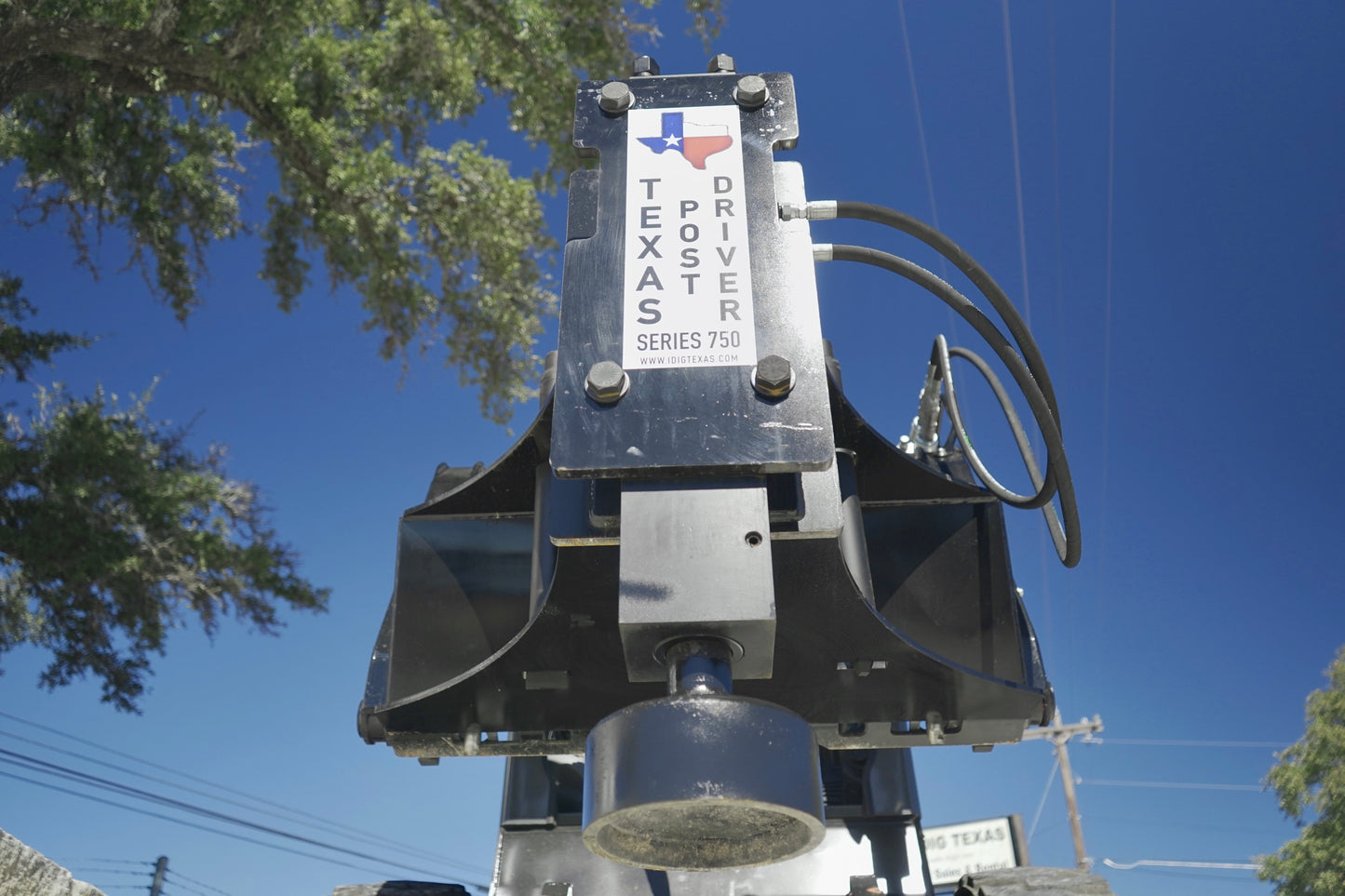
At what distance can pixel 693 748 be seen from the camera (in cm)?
116

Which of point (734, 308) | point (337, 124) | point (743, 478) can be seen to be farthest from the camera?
point (337, 124)

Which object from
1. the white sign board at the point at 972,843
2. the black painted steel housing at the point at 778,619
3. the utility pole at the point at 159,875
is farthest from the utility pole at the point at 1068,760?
the black painted steel housing at the point at 778,619

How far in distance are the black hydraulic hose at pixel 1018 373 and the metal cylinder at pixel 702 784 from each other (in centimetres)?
72

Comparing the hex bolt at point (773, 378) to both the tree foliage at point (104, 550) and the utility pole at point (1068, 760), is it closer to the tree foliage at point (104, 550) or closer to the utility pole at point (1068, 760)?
the tree foliage at point (104, 550)

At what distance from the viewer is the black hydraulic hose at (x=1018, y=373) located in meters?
1.67

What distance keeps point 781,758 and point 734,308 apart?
0.62m

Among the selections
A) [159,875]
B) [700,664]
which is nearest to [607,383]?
[700,664]

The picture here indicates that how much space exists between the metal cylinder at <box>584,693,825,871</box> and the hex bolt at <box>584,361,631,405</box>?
0.40 meters

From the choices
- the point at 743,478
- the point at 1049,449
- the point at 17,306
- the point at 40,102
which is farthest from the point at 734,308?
Answer: the point at 17,306

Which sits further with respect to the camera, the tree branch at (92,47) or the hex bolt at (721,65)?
the tree branch at (92,47)

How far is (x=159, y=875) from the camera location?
1825 cm

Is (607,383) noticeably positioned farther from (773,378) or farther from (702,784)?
(702,784)

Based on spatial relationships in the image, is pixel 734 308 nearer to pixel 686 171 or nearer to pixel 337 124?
pixel 686 171

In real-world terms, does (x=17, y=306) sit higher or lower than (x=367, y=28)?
lower
